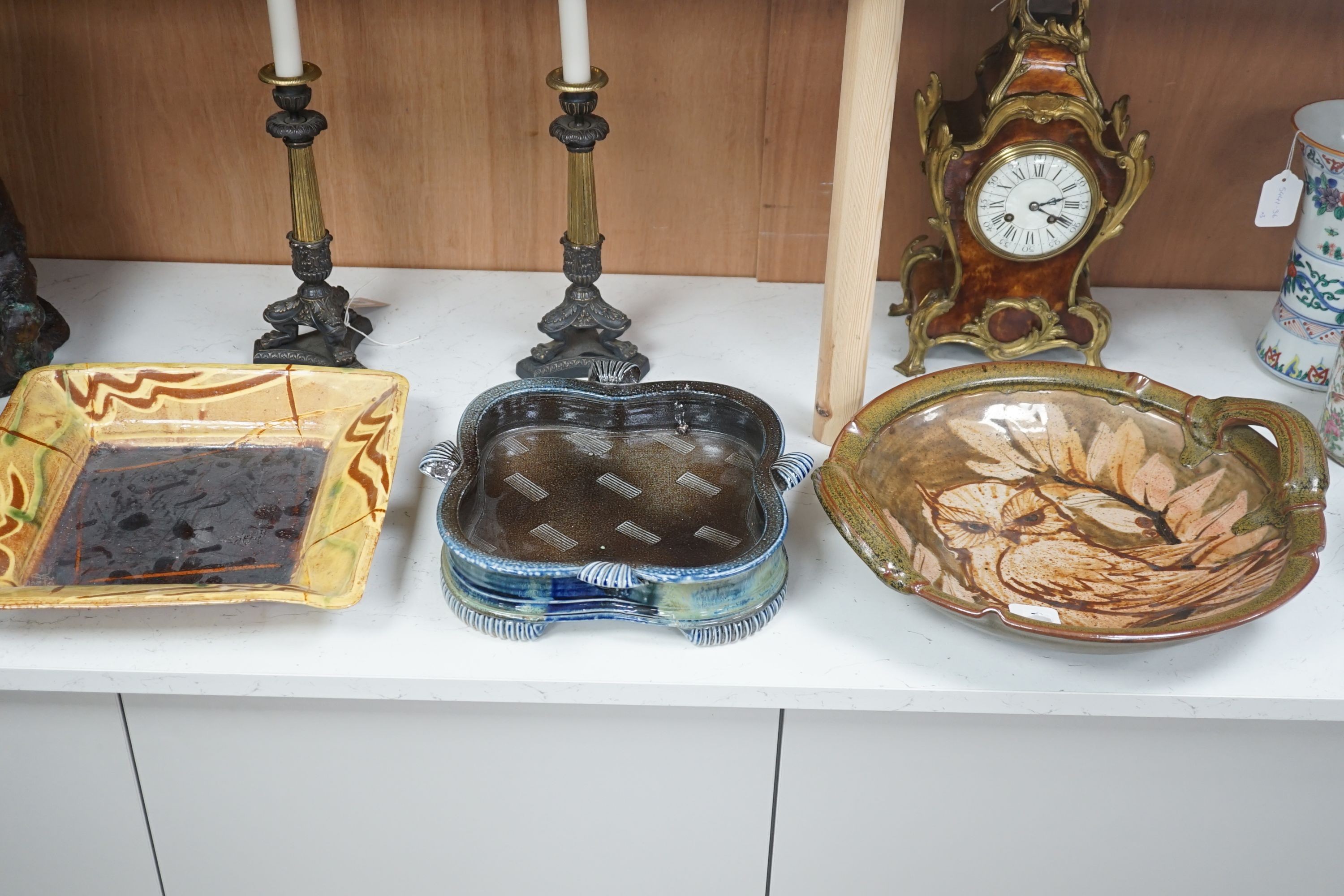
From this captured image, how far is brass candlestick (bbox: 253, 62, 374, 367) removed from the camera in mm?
1050

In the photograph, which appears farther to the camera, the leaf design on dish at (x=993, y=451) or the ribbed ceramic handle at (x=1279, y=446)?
the leaf design on dish at (x=993, y=451)

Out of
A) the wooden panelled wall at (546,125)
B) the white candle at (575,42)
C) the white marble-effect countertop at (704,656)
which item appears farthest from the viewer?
the wooden panelled wall at (546,125)

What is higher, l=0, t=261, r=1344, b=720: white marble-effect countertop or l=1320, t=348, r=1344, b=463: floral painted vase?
l=1320, t=348, r=1344, b=463: floral painted vase

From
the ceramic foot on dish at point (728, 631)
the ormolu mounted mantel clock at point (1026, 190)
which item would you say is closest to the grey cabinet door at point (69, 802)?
the ceramic foot on dish at point (728, 631)

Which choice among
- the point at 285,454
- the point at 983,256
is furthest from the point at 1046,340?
the point at 285,454

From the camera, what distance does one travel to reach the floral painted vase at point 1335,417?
1.06 metres

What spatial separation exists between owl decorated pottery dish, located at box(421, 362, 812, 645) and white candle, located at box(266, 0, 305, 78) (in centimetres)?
31

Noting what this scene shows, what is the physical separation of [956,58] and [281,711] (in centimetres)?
86

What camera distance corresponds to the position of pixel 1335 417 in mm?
1077

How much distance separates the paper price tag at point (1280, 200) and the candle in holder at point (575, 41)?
0.60 m

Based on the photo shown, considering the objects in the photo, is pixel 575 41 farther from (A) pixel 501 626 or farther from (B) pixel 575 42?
(A) pixel 501 626

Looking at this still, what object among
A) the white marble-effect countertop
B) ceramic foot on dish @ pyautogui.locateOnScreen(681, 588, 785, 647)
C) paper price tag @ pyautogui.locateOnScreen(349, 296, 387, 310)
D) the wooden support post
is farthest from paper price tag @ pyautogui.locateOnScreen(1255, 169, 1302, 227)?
paper price tag @ pyautogui.locateOnScreen(349, 296, 387, 310)

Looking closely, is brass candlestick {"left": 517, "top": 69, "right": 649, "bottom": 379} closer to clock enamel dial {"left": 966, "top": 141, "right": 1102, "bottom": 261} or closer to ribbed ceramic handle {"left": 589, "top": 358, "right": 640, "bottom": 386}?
ribbed ceramic handle {"left": 589, "top": 358, "right": 640, "bottom": 386}

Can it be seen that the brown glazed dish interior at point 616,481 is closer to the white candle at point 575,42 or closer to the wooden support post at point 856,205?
the wooden support post at point 856,205
